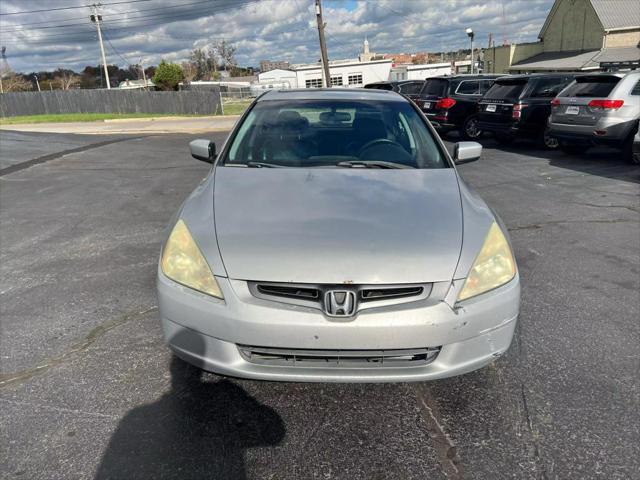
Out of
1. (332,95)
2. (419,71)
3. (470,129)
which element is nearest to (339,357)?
(332,95)

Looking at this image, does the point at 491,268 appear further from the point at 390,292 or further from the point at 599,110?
the point at 599,110

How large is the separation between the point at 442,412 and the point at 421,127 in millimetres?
2185

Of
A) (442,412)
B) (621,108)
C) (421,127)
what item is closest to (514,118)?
(621,108)

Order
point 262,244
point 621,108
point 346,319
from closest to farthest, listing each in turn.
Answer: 1. point 346,319
2. point 262,244
3. point 621,108

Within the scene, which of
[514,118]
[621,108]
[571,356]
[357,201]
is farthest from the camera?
[514,118]

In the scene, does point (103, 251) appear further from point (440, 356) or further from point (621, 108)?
point (621, 108)

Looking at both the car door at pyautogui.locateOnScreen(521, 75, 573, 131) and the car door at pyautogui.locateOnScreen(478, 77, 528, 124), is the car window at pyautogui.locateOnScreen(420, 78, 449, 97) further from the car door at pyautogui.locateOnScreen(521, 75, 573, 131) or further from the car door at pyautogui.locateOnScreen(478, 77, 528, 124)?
the car door at pyautogui.locateOnScreen(521, 75, 573, 131)

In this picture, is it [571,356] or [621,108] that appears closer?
[571,356]

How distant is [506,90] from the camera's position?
11.9m

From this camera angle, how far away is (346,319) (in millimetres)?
2096

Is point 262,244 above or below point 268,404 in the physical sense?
above

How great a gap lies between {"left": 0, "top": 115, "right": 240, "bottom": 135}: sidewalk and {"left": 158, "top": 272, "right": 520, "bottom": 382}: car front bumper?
19.4m

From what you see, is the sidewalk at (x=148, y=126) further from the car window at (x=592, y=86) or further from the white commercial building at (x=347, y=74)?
the white commercial building at (x=347, y=74)

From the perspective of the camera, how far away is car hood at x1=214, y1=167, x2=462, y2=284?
2152 millimetres
